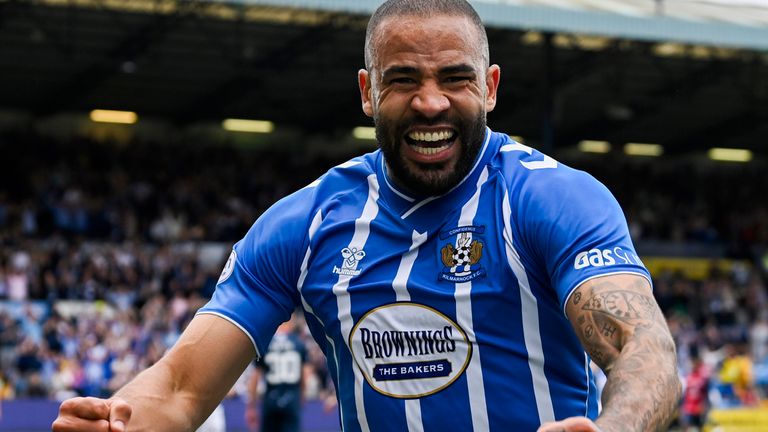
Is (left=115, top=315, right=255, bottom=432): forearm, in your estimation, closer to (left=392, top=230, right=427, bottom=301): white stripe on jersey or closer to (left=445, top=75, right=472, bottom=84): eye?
(left=392, top=230, right=427, bottom=301): white stripe on jersey

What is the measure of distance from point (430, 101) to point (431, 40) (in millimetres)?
163

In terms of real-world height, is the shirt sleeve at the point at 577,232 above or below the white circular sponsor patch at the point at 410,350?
above

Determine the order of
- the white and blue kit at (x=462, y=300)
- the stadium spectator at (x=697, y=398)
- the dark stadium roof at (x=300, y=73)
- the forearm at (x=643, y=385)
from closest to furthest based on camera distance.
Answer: the forearm at (x=643, y=385) < the white and blue kit at (x=462, y=300) < the stadium spectator at (x=697, y=398) < the dark stadium roof at (x=300, y=73)

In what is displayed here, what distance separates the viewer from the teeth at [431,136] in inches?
125

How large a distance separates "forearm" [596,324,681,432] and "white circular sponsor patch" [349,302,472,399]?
1.73 ft

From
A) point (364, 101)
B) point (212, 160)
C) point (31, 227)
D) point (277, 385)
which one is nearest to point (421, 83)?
point (364, 101)

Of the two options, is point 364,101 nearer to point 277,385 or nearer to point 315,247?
point 315,247

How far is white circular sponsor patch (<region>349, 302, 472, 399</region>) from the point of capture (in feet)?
10.4

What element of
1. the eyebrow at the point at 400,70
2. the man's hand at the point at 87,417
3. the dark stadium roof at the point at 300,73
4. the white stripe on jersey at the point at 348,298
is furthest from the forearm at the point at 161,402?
the dark stadium roof at the point at 300,73

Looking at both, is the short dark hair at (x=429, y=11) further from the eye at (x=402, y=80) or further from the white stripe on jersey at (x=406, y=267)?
the white stripe on jersey at (x=406, y=267)

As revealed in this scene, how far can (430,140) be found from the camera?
320cm

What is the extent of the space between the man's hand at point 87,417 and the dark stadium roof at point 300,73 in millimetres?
20640

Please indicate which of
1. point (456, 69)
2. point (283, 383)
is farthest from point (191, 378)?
point (283, 383)

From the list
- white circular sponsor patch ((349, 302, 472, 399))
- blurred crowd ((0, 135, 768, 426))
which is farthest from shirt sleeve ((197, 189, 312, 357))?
blurred crowd ((0, 135, 768, 426))
